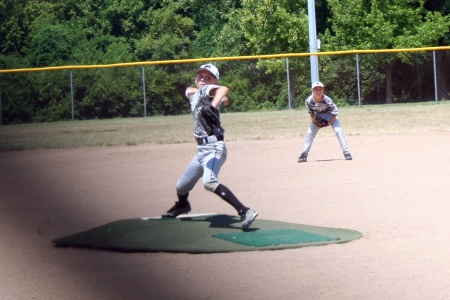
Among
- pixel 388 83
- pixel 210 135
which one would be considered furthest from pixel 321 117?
pixel 388 83

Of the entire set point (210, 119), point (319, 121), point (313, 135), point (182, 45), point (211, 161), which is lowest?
point (313, 135)

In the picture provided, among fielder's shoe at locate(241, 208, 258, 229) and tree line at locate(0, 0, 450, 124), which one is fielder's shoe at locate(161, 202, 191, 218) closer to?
fielder's shoe at locate(241, 208, 258, 229)

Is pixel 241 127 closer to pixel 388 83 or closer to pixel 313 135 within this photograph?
pixel 388 83

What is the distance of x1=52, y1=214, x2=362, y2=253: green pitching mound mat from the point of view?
6062mm

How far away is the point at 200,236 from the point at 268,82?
61.9 feet

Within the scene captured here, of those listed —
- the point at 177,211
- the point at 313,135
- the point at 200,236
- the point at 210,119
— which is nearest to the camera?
the point at 200,236

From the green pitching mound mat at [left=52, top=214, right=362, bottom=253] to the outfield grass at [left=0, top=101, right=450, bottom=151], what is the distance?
339 inches

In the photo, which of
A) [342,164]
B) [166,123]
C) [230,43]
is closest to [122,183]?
[342,164]

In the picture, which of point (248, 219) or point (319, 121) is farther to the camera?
point (319, 121)

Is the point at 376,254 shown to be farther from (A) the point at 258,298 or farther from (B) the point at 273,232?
(A) the point at 258,298

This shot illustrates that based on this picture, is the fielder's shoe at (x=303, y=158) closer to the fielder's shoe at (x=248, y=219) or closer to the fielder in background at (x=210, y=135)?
the fielder in background at (x=210, y=135)

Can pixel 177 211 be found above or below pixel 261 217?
above

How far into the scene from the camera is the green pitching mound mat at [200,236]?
606cm

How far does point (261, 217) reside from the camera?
786cm
